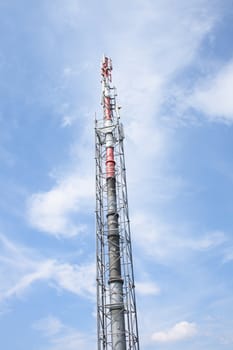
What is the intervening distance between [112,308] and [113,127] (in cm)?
1888

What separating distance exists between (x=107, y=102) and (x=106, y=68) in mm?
5049

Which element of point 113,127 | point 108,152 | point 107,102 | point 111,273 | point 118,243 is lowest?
point 111,273

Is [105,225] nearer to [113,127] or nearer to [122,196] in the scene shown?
[122,196]

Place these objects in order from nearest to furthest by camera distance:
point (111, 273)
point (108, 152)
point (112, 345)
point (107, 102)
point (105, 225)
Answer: point (112, 345), point (111, 273), point (105, 225), point (108, 152), point (107, 102)

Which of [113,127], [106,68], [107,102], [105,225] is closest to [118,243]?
[105,225]

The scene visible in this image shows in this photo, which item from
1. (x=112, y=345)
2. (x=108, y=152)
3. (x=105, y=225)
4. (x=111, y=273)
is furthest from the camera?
(x=108, y=152)

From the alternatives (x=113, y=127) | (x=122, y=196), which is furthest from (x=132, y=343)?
(x=113, y=127)

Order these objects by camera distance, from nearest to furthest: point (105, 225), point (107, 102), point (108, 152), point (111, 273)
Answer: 1. point (111, 273)
2. point (105, 225)
3. point (108, 152)
4. point (107, 102)

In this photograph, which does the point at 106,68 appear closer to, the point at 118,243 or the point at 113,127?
the point at 113,127

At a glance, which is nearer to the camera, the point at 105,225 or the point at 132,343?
the point at 132,343

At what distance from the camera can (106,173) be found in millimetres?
44281

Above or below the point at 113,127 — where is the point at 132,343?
below

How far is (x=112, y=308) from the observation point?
38.2 meters

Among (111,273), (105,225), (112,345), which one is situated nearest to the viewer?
(112,345)
